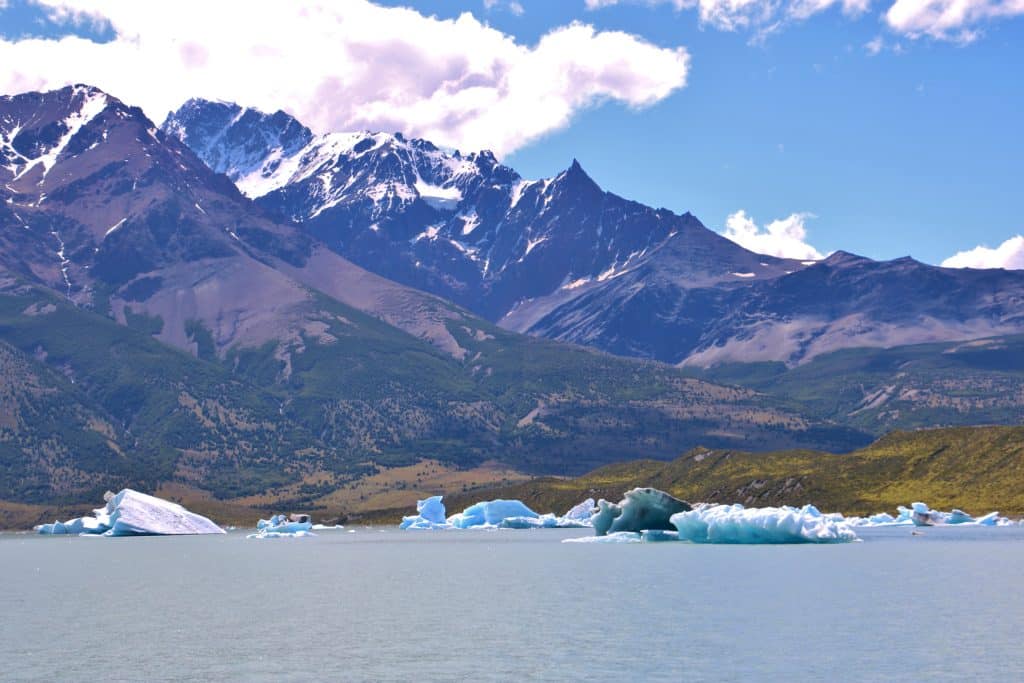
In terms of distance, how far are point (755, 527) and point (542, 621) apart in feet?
293

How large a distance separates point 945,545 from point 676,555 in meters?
45.4

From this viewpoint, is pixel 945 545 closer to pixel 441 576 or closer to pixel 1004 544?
pixel 1004 544

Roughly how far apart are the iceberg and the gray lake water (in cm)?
1409

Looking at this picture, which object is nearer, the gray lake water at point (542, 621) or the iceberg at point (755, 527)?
the gray lake water at point (542, 621)

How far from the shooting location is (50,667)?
7488 centimetres

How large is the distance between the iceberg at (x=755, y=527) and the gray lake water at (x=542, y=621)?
555 inches

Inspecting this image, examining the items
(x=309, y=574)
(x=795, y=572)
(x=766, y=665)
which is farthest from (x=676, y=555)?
(x=766, y=665)

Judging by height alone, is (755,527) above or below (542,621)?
above

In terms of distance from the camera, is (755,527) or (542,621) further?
(755,527)

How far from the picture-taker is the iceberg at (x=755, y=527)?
6885 inches

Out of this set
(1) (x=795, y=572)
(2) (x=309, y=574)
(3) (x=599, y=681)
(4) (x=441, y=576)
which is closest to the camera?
(3) (x=599, y=681)

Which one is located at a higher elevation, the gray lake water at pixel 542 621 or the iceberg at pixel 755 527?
the iceberg at pixel 755 527

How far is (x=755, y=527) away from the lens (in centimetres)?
17738

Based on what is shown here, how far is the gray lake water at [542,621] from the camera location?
71.7 metres
